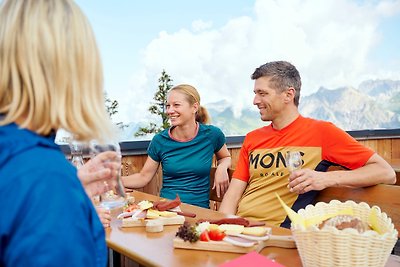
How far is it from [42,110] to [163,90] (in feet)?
11.4

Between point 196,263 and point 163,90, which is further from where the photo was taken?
point 163,90

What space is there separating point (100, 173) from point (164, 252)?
0.41 meters

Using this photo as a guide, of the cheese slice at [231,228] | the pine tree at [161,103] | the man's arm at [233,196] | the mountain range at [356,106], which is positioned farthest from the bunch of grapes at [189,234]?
the mountain range at [356,106]

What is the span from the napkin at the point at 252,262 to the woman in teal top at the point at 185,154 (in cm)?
140

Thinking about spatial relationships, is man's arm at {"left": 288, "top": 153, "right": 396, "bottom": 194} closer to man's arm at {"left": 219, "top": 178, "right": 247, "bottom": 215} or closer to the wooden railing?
man's arm at {"left": 219, "top": 178, "right": 247, "bottom": 215}

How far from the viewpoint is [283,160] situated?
2262mm

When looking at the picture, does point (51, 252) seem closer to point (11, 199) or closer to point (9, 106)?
point (11, 199)

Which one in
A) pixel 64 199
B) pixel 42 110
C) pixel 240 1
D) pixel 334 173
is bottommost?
pixel 334 173

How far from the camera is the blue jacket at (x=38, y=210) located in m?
0.62


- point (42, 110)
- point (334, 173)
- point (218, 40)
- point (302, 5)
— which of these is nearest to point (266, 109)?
point (334, 173)

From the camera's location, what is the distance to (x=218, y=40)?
5.82m

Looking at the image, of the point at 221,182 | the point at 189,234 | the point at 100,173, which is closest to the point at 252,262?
the point at 189,234

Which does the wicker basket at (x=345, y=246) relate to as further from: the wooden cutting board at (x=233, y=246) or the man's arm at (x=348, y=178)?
the man's arm at (x=348, y=178)

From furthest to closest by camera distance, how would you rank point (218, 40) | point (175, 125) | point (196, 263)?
point (218, 40), point (175, 125), point (196, 263)
